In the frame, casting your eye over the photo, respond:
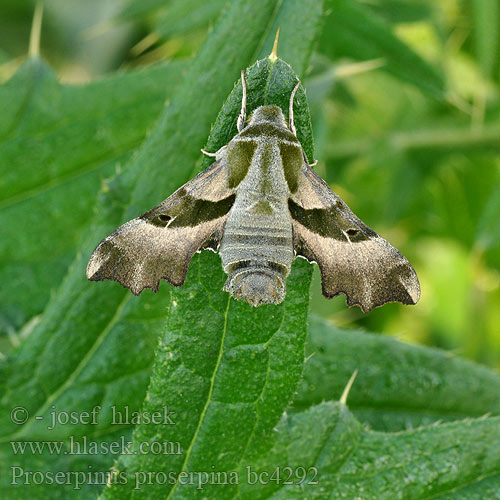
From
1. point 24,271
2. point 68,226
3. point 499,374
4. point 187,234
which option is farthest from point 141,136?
point 499,374

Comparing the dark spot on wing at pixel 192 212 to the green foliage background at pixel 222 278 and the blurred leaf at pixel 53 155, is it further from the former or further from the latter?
the blurred leaf at pixel 53 155

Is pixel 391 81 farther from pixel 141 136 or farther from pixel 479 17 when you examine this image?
pixel 141 136

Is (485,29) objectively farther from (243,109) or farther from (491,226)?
(243,109)

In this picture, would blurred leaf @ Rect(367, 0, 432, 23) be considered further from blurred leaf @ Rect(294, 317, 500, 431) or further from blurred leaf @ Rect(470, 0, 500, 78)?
blurred leaf @ Rect(294, 317, 500, 431)

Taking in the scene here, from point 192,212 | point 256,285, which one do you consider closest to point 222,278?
point 256,285

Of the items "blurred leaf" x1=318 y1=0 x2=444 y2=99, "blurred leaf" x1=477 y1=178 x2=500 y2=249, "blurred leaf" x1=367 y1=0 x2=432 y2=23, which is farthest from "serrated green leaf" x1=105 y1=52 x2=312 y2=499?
"blurred leaf" x1=367 y1=0 x2=432 y2=23
